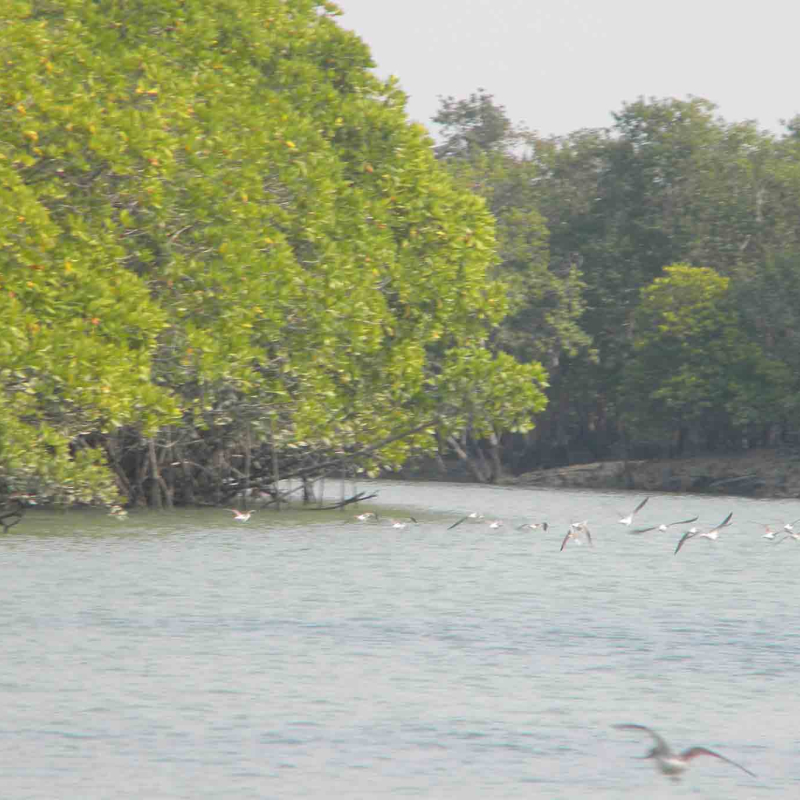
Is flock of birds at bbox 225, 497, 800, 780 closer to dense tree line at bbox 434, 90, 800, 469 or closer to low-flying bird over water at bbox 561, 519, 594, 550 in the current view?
low-flying bird over water at bbox 561, 519, 594, 550

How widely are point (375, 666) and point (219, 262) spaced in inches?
529

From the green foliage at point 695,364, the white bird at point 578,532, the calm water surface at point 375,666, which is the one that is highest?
the green foliage at point 695,364

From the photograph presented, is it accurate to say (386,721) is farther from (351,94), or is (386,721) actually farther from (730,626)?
(351,94)

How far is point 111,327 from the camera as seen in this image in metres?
25.0

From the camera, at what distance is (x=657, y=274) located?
195 ft

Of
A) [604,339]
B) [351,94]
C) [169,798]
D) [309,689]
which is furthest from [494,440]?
[169,798]

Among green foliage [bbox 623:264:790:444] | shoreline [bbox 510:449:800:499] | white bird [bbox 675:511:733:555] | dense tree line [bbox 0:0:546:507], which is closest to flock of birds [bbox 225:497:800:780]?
white bird [bbox 675:511:733:555]

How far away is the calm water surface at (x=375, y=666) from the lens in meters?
11.1

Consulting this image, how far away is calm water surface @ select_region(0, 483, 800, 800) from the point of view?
11.1 m

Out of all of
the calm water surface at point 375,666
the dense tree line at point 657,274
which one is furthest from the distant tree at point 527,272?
the calm water surface at point 375,666

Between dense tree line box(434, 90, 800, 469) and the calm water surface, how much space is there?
25.6 m

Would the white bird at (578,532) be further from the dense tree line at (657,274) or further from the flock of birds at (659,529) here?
the dense tree line at (657,274)

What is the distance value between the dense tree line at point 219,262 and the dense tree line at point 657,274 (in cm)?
2127

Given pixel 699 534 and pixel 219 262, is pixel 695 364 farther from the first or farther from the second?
pixel 219 262
